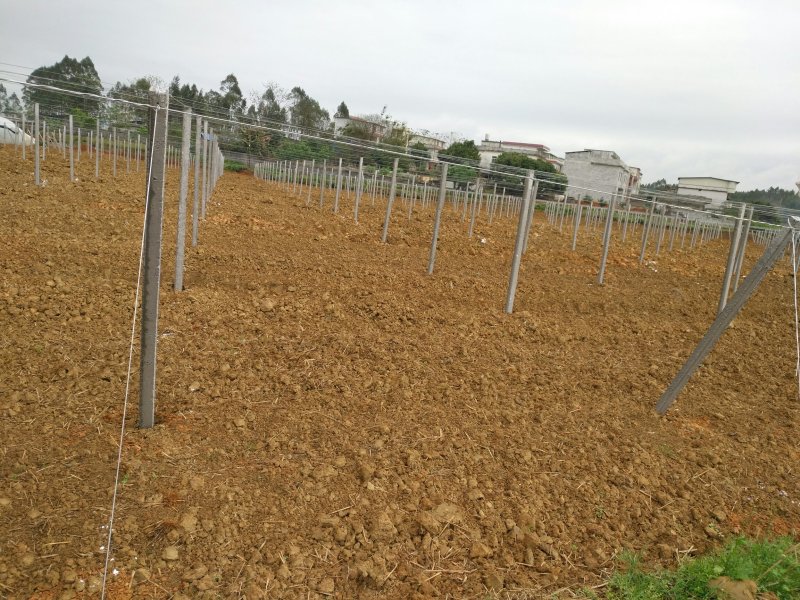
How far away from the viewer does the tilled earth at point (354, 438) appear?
225 centimetres

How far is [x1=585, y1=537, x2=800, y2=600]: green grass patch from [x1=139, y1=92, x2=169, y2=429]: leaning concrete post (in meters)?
2.27

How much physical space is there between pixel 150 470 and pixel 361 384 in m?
1.49

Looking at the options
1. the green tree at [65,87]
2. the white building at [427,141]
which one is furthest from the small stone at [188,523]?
the white building at [427,141]

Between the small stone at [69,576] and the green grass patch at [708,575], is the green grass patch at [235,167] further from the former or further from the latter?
the green grass patch at [708,575]

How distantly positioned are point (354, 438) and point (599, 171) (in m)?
28.6

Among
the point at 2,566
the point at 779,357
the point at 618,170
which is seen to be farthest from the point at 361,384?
the point at 618,170

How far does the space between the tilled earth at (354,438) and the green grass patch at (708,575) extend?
0.10 metres

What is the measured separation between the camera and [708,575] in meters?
2.34

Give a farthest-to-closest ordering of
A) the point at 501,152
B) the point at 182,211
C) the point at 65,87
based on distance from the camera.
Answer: the point at 501,152
the point at 65,87
the point at 182,211

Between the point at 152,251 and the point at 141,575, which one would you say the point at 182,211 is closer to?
the point at 152,251

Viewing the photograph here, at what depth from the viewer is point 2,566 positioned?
1990 mm

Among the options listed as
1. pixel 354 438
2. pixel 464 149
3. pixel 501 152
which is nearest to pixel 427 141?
pixel 464 149

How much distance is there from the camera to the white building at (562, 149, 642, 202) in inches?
865

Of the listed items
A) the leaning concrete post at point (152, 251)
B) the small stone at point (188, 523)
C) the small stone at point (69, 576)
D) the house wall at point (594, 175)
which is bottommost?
the small stone at point (69, 576)
